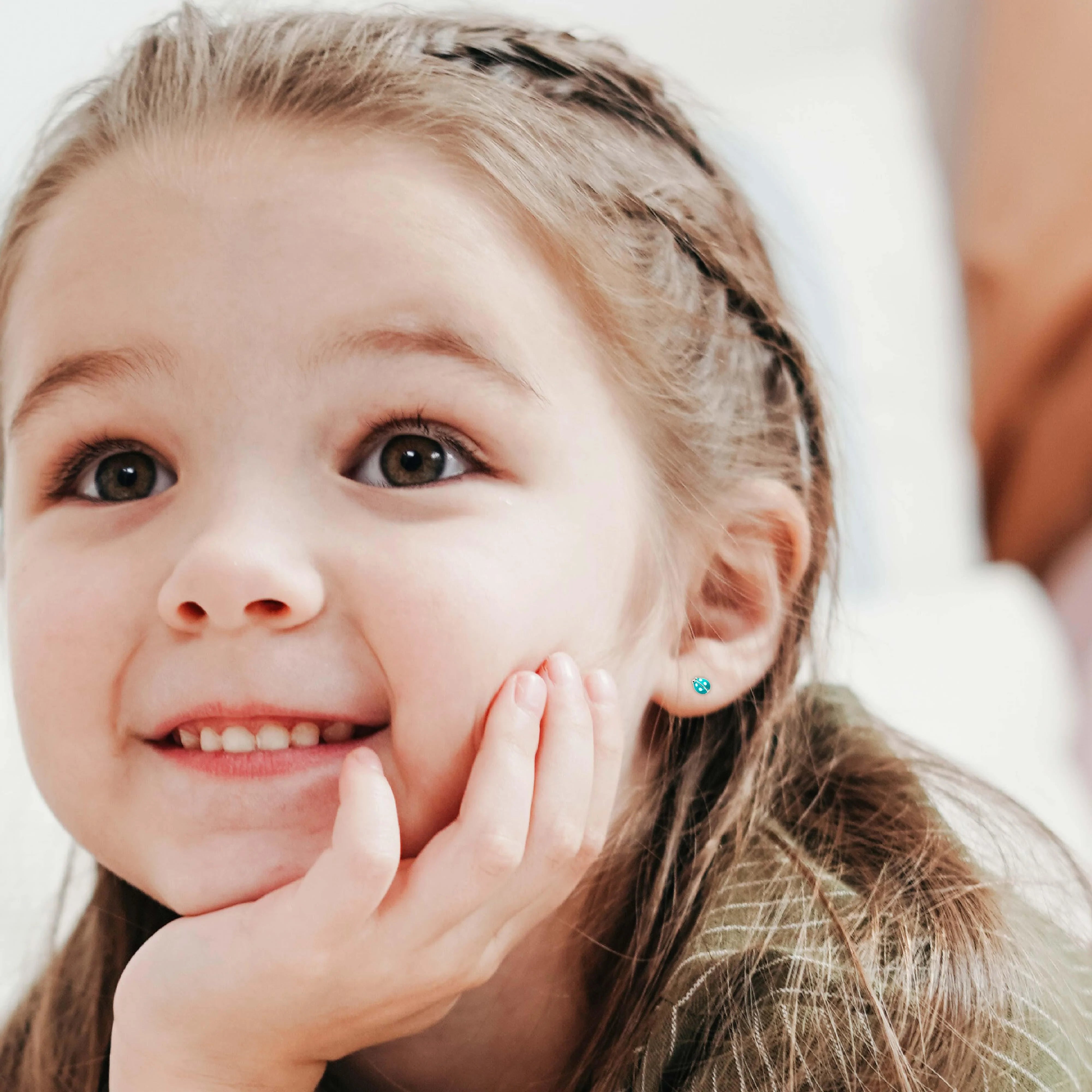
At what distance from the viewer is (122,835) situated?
0.68 meters

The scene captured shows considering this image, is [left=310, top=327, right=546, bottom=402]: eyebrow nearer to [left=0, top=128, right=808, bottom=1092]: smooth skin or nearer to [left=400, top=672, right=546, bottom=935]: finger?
[left=0, top=128, right=808, bottom=1092]: smooth skin

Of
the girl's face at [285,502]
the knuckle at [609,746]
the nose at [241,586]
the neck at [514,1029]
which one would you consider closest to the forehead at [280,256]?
the girl's face at [285,502]

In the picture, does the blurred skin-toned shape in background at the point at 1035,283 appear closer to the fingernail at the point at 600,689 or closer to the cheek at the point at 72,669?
the fingernail at the point at 600,689

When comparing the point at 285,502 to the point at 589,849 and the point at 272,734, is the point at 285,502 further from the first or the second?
the point at 589,849

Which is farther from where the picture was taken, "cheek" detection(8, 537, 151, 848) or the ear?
the ear

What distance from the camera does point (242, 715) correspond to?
625mm

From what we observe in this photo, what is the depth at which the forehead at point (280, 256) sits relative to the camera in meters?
0.63

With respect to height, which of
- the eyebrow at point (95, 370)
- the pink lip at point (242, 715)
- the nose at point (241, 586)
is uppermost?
the eyebrow at point (95, 370)

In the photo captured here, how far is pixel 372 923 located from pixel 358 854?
0.05 meters

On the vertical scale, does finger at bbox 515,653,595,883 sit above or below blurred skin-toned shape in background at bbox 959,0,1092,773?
below

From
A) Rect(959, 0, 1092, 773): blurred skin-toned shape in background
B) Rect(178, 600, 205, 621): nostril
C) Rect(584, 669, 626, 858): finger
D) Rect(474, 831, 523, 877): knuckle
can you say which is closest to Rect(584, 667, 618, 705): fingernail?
Rect(584, 669, 626, 858): finger

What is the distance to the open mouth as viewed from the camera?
0.64 meters

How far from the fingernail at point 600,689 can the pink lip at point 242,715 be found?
120 mm

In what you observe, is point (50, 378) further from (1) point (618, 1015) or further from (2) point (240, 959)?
(1) point (618, 1015)
